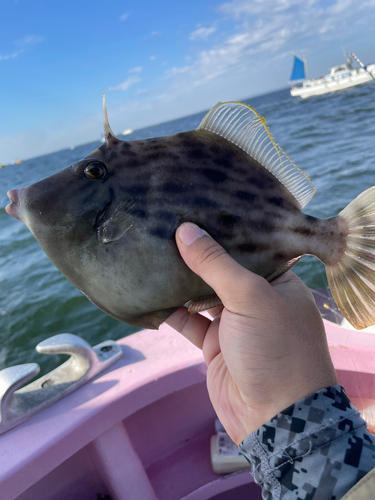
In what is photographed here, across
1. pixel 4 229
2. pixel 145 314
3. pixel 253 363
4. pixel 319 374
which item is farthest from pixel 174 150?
pixel 4 229

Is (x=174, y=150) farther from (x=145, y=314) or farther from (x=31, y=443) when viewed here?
(x=31, y=443)

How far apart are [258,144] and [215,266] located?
650mm

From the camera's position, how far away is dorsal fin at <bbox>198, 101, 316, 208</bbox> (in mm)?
1663

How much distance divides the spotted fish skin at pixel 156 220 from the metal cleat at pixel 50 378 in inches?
45.4

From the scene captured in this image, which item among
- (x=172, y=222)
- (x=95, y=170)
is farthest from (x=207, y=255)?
(x=95, y=170)

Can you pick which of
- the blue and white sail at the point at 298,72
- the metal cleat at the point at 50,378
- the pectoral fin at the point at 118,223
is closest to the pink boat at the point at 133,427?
the metal cleat at the point at 50,378

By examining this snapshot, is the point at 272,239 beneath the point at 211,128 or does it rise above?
beneath

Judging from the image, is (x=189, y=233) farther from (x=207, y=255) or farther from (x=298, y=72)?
(x=298, y=72)

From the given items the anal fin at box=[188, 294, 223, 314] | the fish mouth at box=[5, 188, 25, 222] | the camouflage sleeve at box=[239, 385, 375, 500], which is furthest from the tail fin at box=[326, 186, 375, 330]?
the fish mouth at box=[5, 188, 25, 222]

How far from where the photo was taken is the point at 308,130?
22.6m

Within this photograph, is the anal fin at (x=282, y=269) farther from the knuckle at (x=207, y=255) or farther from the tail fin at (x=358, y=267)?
the knuckle at (x=207, y=255)

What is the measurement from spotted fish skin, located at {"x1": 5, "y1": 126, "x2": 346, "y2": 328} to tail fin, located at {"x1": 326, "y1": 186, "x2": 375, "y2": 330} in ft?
0.16

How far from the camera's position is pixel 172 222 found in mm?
1508

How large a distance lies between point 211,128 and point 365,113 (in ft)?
84.3
